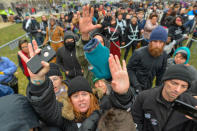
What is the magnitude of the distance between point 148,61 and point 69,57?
1.94 meters

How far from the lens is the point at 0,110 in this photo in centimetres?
92

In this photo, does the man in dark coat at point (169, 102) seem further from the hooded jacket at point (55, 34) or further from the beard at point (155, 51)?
the hooded jacket at point (55, 34)

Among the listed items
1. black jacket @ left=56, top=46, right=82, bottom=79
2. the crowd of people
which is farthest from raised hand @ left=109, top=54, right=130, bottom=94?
black jacket @ left=56, top=46, right=82, bottom=79

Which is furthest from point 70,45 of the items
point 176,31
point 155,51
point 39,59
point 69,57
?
point 176,31

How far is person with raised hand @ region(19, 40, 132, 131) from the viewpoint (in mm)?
1086

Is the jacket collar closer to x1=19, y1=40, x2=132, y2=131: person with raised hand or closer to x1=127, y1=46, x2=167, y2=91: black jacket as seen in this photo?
x1=19, y1=40, x2=132, y2=131: person with raised hand

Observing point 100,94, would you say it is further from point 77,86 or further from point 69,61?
point 69,61

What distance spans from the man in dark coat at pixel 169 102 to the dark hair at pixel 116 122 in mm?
766

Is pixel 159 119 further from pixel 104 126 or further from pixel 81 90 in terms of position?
pixel 81 90

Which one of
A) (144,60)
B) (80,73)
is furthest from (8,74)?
(144,60)

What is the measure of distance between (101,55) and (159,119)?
3.96 feet

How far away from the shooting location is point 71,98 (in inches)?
67.6

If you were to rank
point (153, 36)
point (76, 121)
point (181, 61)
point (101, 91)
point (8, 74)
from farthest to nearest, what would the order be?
point (8, 74) → point (181, 61) → point (153, 36) → point (101, 91) → point (76, 121)

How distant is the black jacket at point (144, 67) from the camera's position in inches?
96.7
